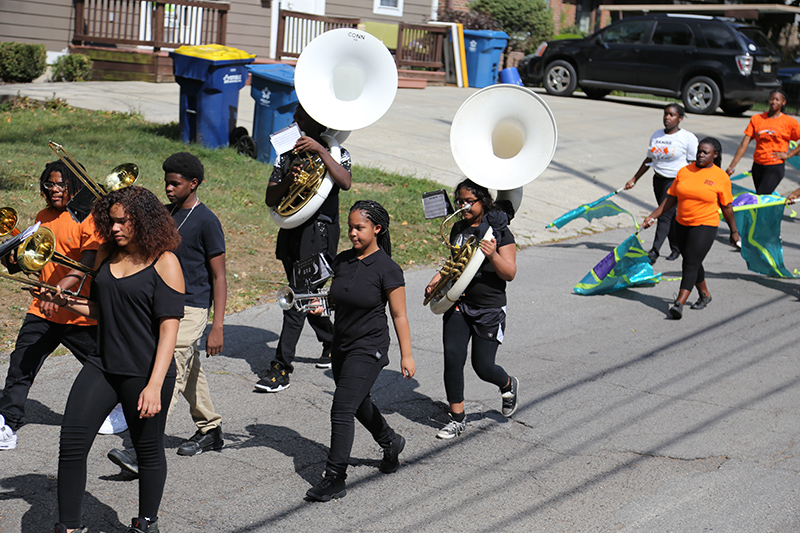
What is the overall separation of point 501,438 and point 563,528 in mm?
1100

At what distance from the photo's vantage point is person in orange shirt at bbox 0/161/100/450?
4598mm

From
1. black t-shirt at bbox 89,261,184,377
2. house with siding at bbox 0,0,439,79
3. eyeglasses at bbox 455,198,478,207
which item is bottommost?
black t-shirt at bbox 89,261,184,377

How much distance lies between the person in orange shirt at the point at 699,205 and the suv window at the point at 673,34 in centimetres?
1151

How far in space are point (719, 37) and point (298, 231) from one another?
15.0m

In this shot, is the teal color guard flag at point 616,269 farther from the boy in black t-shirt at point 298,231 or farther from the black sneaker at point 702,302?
the boy in black t-shirt at point 298,231

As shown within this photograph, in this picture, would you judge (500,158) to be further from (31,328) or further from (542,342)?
(31,328)

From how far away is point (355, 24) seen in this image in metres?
19.5

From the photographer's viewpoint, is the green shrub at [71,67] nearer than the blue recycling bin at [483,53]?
Yes

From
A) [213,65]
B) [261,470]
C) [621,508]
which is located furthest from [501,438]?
[213,65]

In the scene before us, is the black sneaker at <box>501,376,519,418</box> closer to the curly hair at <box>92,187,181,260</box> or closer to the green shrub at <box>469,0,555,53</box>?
the curly hair at <box>92,187,181,260</box>

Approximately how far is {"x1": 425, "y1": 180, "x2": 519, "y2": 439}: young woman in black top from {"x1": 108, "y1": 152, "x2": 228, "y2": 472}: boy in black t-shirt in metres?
1.29

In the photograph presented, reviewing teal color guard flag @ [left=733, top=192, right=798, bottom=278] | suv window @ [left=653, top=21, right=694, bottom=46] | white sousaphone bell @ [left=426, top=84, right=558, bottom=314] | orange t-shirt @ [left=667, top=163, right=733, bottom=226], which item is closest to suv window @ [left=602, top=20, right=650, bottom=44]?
suv window @ [left=653, top=21, right=694, bottom=46]

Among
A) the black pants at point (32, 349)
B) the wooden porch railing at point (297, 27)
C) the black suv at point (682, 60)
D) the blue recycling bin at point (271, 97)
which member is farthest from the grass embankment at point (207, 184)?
the black suv at point (682, 60)

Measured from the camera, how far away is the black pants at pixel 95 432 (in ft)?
11.5
